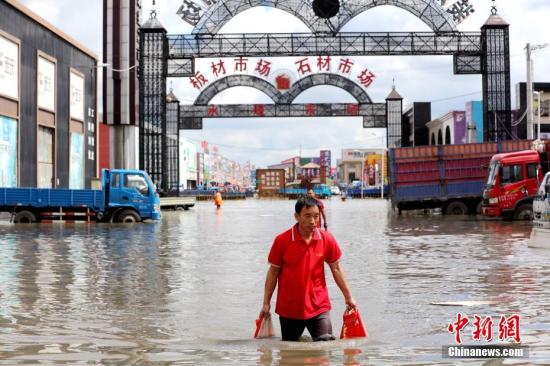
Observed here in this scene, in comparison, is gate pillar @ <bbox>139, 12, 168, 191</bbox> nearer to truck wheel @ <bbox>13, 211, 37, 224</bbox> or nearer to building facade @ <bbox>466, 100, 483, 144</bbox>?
truck wheel @ <bbox>13, 211, 37, 224</bbox>

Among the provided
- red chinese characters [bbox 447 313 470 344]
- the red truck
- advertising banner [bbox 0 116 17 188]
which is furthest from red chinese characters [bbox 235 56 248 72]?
red chinese characters [bbox 447 313 470 344]

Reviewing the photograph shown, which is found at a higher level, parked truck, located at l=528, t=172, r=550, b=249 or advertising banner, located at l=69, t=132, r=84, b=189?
advertising banner, located at l=69, t=132, r=84, b=189

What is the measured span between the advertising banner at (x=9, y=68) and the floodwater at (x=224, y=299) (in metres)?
21.3

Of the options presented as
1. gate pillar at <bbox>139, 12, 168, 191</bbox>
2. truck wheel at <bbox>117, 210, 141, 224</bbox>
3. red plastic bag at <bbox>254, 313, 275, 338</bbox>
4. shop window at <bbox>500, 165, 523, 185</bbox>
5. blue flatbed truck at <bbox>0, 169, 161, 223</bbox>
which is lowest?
red plastic bag at <bbox>254, 313, 275, 338</bbox>

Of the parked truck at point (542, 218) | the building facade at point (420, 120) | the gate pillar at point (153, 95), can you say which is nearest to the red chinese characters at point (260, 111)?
the gate pillar at point (153, 95)

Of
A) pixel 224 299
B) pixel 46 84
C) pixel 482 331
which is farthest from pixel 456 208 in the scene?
pixel 482 331

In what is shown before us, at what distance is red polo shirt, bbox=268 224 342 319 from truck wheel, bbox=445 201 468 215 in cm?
3139

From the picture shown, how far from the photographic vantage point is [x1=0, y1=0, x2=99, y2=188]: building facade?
41.7 m

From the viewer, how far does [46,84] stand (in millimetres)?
47906

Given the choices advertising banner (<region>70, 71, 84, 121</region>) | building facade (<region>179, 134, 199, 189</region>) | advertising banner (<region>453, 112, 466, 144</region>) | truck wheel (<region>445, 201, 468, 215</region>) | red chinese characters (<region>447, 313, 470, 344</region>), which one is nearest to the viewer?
red chinese characters (<region>447, 313, 470, 344</region>)

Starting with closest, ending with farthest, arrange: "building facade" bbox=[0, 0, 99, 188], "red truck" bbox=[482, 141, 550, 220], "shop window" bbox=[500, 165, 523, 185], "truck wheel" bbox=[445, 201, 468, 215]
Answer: "red truck" bbox=[482, 141, 550, 220]
"shop window" bbox=[500, 165, 523, 185]
"truck wheel" bbox=[445, 201, 468, 215]
"building facade" bbox=[0, 0, 99, 188]

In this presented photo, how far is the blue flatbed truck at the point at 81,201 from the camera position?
108 feet

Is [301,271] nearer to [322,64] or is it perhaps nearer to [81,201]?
[81,201]

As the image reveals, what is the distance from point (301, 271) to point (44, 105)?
4316cm
